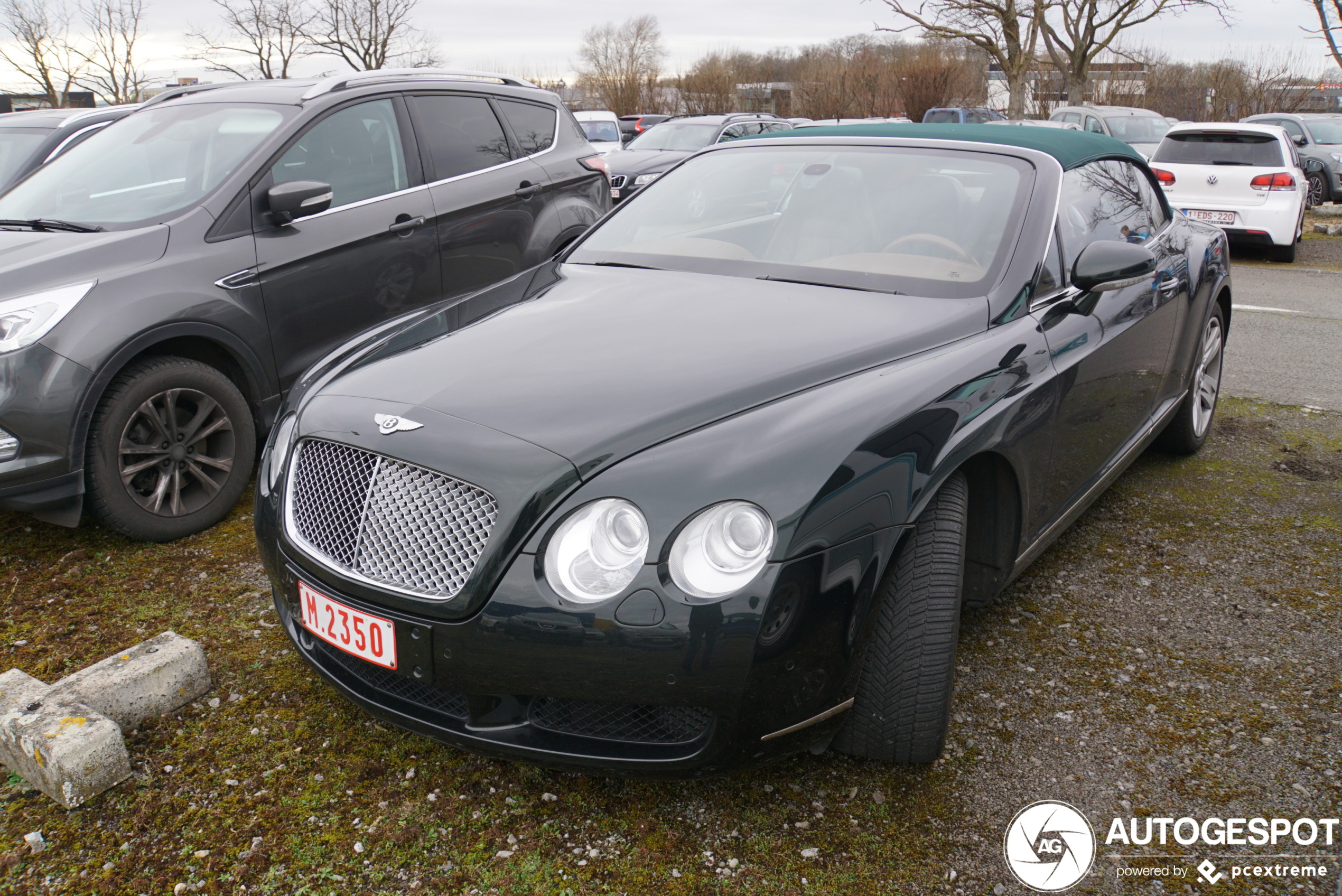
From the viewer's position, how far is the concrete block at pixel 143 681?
2.54 meters

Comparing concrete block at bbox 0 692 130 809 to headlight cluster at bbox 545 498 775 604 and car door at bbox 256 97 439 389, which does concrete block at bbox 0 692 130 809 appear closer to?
headlight cluster at bbox 545 498 775 604

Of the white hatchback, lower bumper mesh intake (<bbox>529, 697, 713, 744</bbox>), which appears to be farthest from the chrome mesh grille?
the white hatchback

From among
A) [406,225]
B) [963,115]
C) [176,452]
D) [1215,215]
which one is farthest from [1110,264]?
[963,115]

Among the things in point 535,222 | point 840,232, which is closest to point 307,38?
point 535,222

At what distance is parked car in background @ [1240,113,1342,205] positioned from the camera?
54.5 feet

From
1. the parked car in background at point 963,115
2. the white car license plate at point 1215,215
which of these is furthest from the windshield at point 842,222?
the parked car in background at point 963,115

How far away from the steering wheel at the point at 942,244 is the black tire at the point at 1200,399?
2050 millimetres

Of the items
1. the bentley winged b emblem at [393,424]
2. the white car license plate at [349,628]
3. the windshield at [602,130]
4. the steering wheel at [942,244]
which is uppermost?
the windshield at [602,130]

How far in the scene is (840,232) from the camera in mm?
3143

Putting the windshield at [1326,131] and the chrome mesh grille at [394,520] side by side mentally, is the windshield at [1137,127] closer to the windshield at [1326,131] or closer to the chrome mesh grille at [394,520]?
the windshield at [1326,131]

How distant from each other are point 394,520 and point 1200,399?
414 centimetres

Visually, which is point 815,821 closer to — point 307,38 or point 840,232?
point 840,232

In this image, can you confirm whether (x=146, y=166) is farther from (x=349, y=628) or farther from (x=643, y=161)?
(x=643, y=161)

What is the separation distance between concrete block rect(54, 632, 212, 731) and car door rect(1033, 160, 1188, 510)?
2.55 meters
